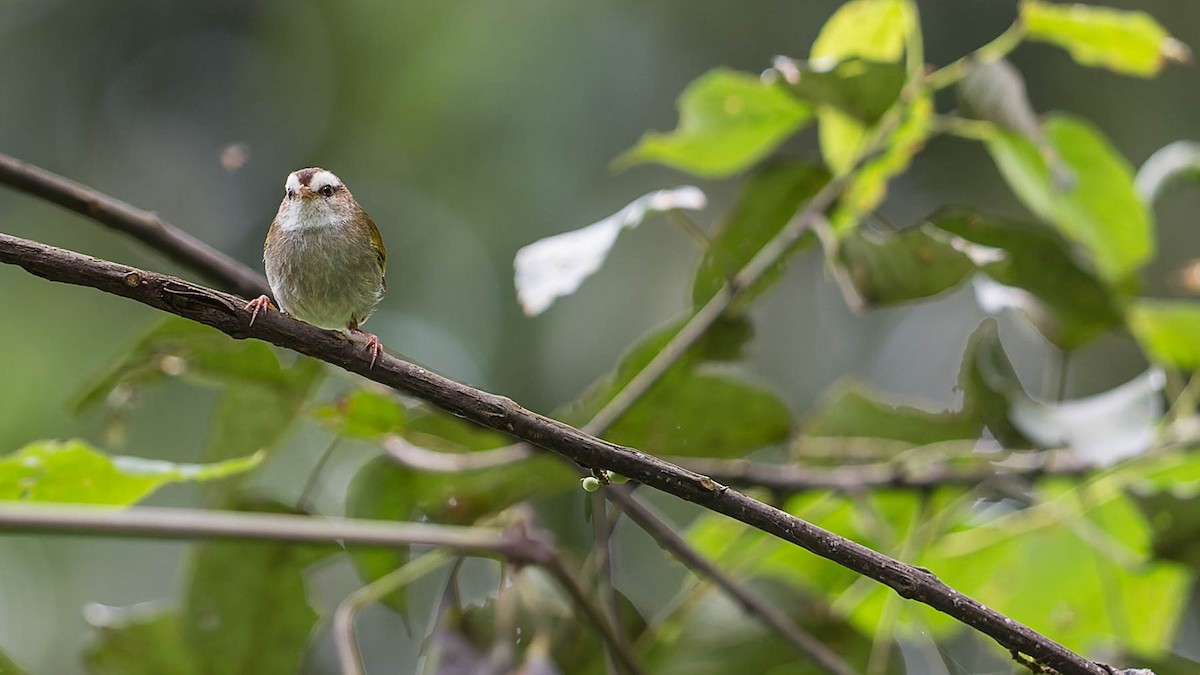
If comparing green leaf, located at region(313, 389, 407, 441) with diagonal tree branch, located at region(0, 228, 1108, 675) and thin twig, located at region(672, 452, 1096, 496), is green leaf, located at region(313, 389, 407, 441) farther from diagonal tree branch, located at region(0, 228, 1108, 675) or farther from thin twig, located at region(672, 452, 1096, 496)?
diagonal tree branch, located at region(0, 228, 1108, 675)

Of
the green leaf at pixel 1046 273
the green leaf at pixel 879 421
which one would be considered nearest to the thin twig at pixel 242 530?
the green leaf at pixel 879 421

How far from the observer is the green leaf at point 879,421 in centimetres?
187

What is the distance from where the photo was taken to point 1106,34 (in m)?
1.77

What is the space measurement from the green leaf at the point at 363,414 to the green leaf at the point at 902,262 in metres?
0.65

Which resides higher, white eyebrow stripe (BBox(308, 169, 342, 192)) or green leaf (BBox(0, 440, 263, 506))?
white eyebrow stripe (BBox(308, 169, 342, 192))

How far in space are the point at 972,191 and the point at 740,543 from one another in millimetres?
3589

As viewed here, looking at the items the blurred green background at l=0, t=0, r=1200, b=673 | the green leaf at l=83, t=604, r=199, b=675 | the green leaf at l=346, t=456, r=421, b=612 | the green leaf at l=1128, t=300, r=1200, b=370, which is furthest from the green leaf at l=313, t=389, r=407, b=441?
the blurred green background at l=0, t=0, r=1200, b=673

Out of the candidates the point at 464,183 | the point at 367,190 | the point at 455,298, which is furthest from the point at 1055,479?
the point at 464,183

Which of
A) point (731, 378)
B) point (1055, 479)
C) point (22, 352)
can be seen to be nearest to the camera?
point (731, 378)

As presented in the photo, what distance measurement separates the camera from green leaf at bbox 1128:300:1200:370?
6.28 feet

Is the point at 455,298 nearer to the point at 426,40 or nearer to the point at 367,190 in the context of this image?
the point at 367,190

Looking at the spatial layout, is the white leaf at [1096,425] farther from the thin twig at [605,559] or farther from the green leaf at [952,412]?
the thin twig at [605,559]

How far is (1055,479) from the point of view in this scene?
190 centimetres

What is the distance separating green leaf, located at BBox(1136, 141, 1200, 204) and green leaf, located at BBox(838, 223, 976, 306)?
621mm
